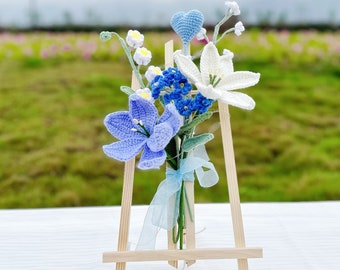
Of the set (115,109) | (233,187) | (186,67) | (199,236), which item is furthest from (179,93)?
(115,109)

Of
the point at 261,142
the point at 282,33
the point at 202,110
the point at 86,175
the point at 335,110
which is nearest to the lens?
the point at 202,110

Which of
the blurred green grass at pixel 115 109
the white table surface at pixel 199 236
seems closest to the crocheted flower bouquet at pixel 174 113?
the white table surface at pixel 199 236

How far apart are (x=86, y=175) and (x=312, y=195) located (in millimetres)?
959

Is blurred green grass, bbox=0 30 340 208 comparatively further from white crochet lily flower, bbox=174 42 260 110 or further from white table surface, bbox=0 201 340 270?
white crochet lily flower, bbox=174 42 260 110

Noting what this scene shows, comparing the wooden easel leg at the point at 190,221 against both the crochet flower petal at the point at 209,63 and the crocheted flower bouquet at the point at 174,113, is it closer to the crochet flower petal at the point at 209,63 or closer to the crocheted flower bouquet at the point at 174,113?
the crocheted flower bouquet at the point at 174,113

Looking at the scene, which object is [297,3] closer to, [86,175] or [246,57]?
[246,57]

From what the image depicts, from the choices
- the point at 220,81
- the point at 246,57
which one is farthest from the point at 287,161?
the point at 220,81

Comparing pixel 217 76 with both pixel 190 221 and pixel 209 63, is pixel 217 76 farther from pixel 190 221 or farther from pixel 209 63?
pixel 190 221

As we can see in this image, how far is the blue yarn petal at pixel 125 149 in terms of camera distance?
0.82 m

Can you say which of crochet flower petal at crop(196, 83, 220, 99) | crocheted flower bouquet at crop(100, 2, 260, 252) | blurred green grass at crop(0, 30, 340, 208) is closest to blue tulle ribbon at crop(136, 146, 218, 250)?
crocheted flower bouquet at crop(100, 2, 260, 252)

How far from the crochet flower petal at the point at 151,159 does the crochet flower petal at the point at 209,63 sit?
0.12 m

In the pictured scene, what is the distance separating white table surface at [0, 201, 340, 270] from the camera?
1.00 meters

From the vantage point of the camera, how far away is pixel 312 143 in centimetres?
271

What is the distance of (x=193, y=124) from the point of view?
84cm
